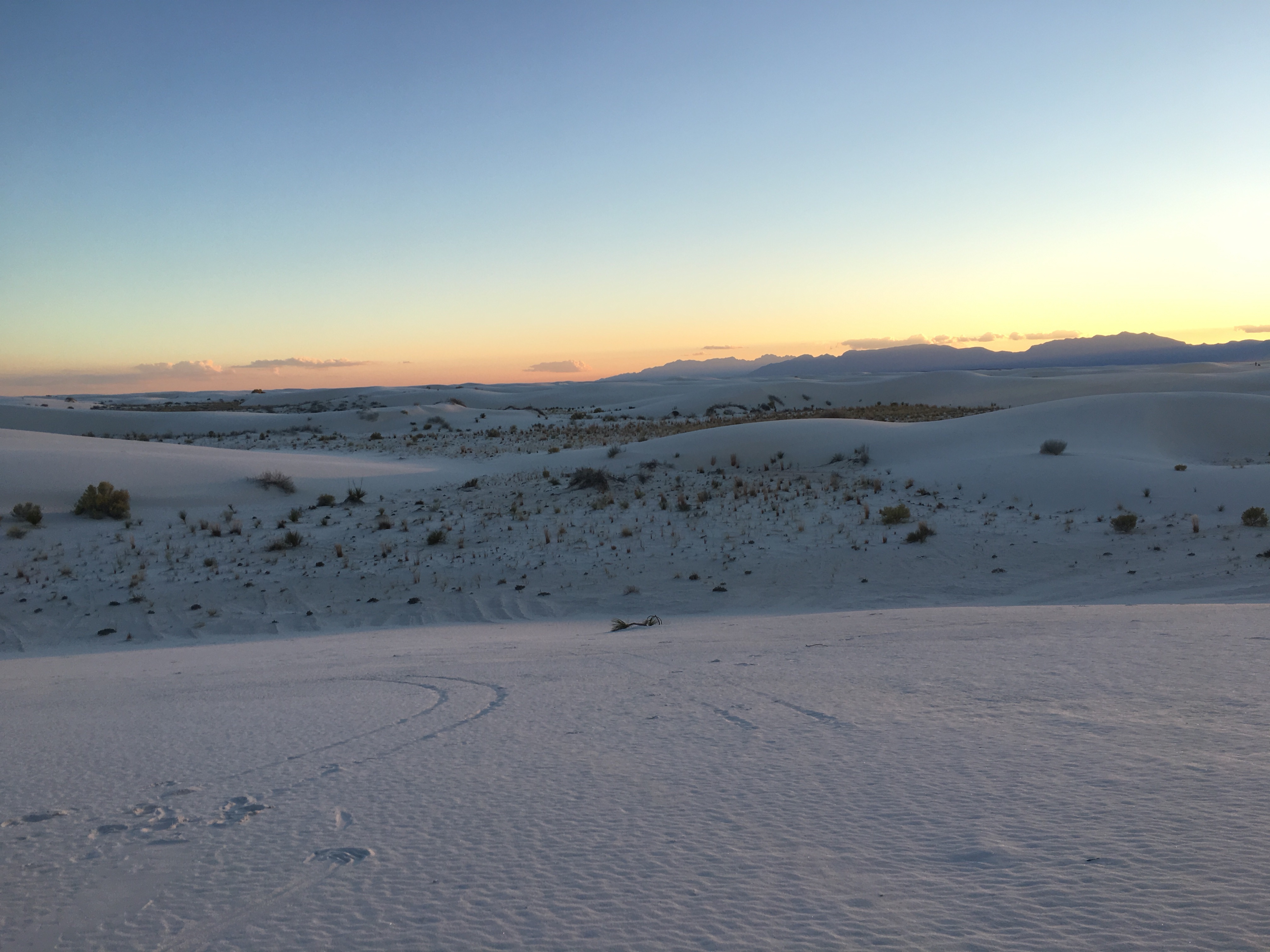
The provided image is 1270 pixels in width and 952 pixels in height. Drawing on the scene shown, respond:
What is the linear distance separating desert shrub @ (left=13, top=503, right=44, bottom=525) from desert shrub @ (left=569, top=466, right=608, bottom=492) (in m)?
10.5

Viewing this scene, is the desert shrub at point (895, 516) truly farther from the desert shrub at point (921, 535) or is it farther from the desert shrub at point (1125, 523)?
the desert shrub at point (1125, 523)

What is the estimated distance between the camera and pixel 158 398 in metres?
100

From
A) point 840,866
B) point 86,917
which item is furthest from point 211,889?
point 840,866

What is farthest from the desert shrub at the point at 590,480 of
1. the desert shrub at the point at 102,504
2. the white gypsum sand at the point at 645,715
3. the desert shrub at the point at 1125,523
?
the desert shrub at the point at 1125,523

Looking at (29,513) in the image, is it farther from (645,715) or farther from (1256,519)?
(1256,519)

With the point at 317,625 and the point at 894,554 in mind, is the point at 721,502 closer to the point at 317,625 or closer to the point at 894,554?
the point at 894,554

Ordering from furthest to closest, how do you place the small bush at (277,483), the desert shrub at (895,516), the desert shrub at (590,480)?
the small bush at (277,483) < the desert shrub at (590,480) < the desert shrub at (895,516)

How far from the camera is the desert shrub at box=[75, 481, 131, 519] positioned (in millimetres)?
16422

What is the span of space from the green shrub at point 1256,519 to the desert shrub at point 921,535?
4757 millimetres

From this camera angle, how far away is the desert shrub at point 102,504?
53.9 ft

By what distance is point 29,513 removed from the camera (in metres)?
15.4

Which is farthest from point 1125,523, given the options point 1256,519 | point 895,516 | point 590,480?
point 590,480

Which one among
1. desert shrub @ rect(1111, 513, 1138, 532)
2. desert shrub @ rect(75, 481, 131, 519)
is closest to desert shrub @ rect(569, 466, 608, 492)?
desert shrub @ rect(75, 481, 131, 519)

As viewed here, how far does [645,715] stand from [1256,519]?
12.5 m
